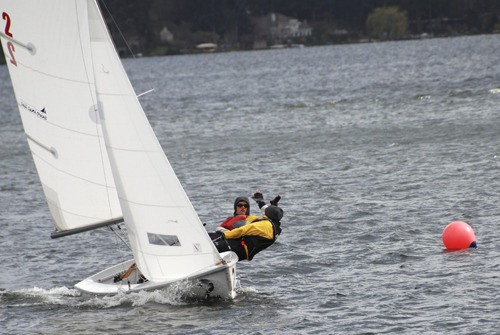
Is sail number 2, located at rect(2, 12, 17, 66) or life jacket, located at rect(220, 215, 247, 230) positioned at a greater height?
sail number 2, located at rect(2, 12, 17, 66)

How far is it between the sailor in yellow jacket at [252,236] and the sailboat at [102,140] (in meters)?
0.27

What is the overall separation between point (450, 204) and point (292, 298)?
830 cm

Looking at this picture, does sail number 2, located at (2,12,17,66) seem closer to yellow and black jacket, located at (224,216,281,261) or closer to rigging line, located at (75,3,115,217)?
rigging line, located at (75,3,115,217)

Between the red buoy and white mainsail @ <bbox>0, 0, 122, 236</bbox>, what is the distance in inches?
250

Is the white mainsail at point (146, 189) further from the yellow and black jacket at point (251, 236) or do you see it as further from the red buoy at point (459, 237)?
the red buoy at point (459, 237)

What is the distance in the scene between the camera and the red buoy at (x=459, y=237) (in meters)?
21.3

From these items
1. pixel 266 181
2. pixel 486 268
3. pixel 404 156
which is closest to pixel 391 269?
pixel 486 268

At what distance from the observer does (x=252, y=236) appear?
18625 mm

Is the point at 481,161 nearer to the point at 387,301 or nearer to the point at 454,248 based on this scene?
the point at 454,248

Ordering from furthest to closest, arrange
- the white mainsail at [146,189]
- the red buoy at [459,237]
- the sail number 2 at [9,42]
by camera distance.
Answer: the red buoy at [459,237]
the sail number 2 at [9,42]
the white mainsail at [146,189]

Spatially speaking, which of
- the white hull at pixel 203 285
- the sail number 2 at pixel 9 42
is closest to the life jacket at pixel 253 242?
the white hull at pixel 203 285

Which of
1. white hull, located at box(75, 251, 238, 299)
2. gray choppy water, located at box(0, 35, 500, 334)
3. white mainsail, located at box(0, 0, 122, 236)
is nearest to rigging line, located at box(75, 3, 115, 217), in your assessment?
white mainsail, located at box(0, 0, 122, 236)

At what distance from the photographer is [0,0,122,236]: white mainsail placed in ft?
58.7

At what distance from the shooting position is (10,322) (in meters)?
18.6
